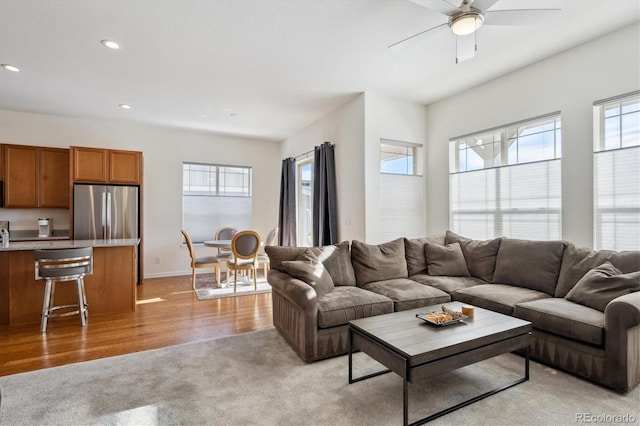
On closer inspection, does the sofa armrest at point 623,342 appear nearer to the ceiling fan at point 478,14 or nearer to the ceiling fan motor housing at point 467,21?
the ceiling fan at point 478,14

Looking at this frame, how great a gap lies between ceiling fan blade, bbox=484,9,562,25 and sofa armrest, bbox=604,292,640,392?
79.8 inches

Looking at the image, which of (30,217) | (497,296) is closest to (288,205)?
(497,296)

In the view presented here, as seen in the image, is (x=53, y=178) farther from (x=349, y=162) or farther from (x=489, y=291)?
(x=489, y=291)

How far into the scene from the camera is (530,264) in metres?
3.20

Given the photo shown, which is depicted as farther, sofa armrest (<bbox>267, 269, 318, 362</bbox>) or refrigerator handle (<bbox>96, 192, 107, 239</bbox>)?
refrigerator handle (<bbox>96, 192, 107, 239</bbox>)

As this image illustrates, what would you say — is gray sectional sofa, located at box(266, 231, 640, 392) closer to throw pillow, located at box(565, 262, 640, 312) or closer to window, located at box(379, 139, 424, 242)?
throw pillow, located at box(565, 262, 640, 312)

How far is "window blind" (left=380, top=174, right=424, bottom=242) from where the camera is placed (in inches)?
180

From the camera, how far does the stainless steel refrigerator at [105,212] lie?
5059mm

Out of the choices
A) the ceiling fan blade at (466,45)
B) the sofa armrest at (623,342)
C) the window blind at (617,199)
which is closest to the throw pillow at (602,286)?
the sofa armrest at (623,342)

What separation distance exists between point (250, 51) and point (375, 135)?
2.00m

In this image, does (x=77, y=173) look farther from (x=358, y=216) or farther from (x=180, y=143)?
(x=358, y=216)

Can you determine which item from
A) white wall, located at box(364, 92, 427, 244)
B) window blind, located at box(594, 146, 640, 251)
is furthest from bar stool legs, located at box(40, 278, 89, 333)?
window blind, located at box(594, 146, 640, 251)

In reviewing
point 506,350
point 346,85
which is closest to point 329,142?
point 346,85
